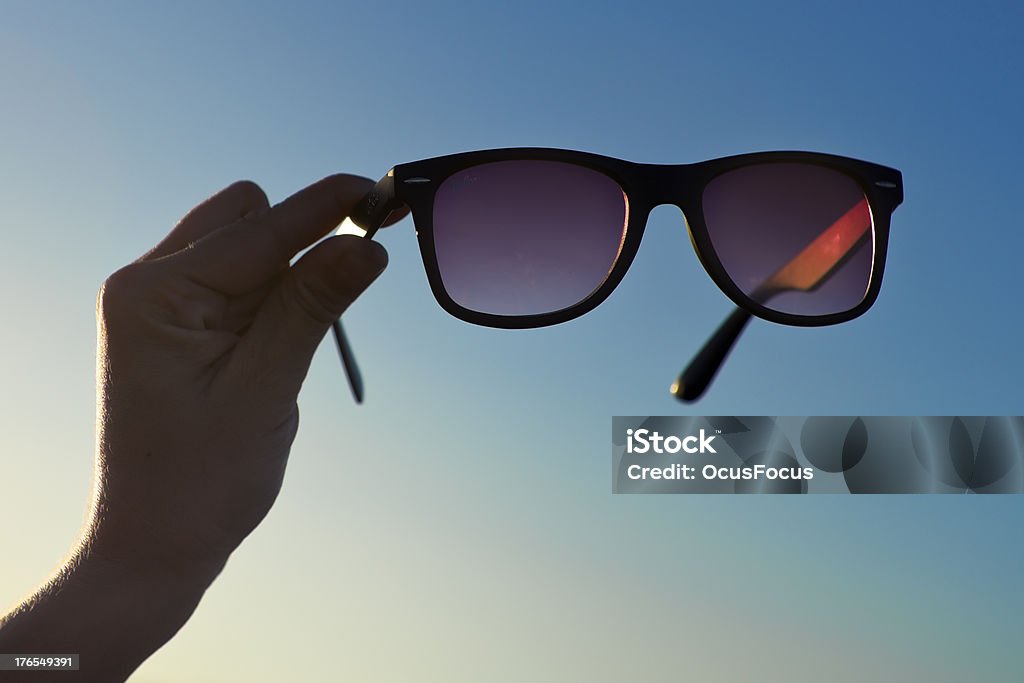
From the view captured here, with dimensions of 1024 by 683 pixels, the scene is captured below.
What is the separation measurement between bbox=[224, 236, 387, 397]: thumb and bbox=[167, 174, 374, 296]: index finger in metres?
0.05

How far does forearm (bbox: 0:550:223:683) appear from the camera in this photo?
1447 mm

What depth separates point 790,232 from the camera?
85.7 inches

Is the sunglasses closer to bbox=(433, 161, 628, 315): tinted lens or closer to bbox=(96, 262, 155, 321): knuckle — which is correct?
bbox=(433, 161, 628, 315): tinted lens

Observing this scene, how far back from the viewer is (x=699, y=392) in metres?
2.99

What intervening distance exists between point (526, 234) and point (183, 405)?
0.90m

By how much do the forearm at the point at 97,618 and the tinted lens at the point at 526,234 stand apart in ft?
2.87

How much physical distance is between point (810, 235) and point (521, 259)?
81 centimetres

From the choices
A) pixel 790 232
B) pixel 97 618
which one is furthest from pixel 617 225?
pixel 97 618

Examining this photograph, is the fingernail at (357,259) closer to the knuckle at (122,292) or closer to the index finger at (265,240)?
the index finger at (265,240)

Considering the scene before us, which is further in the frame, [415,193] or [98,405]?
[415,193]

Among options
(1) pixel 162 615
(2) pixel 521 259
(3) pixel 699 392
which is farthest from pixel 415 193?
(3) pixel 699 392

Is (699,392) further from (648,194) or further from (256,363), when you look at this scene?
(256,363)

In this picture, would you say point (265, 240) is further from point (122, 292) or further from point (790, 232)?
point (790, 232)

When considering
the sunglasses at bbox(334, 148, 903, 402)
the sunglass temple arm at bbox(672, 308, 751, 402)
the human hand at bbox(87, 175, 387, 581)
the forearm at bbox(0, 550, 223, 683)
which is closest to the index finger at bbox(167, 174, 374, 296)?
the human hand at bbox(87, 175, 387, 581)
